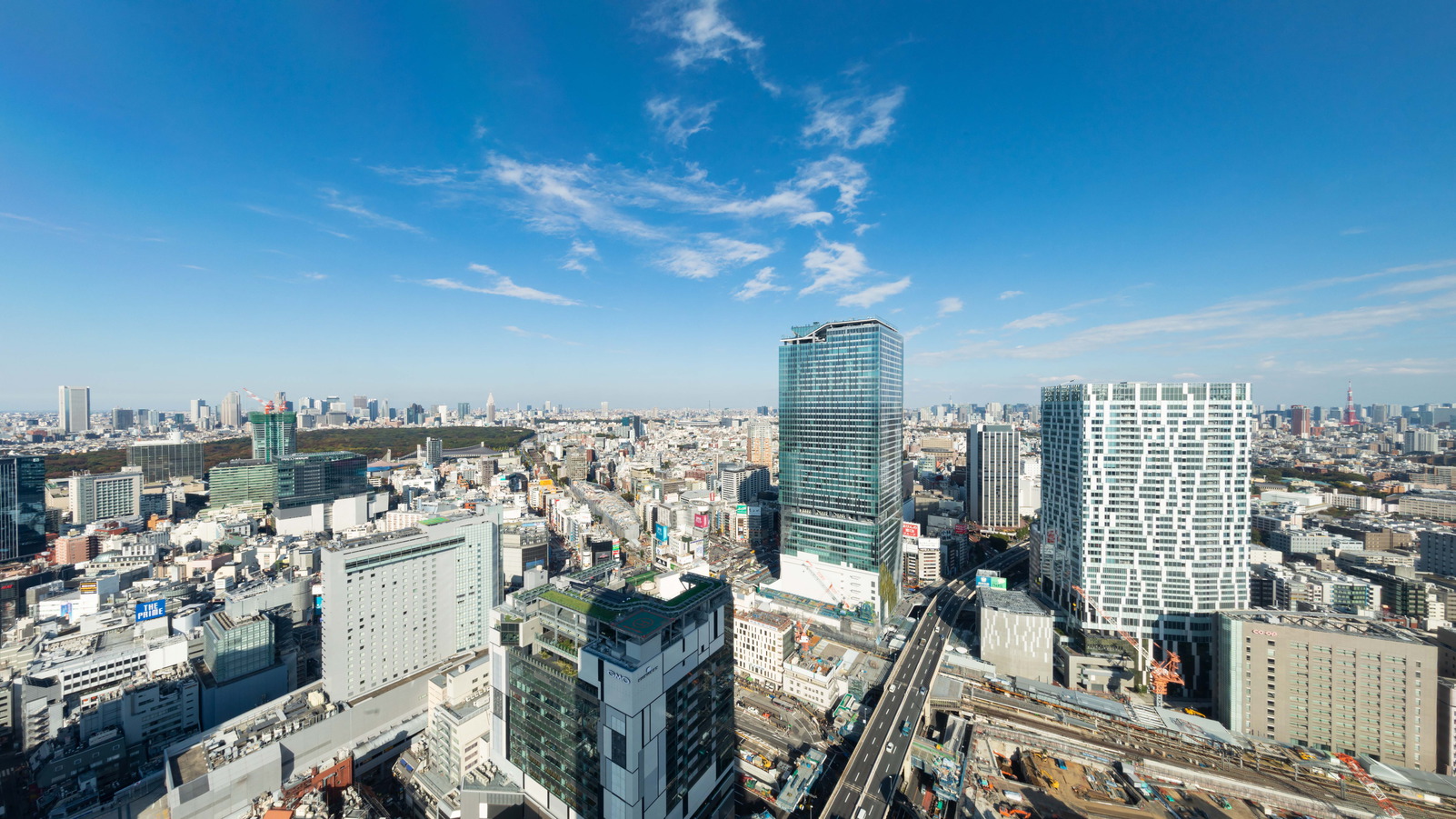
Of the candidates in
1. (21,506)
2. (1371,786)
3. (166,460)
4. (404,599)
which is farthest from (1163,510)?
(166,460)

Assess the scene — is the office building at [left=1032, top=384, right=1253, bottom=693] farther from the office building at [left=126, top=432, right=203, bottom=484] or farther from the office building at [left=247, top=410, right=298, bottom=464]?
the office building at [left=126, top=432, right=203, bottom=484]

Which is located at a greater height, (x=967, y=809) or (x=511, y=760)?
(x=511, y=760)

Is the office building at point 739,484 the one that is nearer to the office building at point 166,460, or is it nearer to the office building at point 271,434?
the office building at point 271,434

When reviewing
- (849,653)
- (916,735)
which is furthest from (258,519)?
(916,735)

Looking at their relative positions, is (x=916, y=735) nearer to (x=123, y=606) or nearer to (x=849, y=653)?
(x=849, y=653)

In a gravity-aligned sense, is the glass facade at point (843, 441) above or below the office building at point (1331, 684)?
above

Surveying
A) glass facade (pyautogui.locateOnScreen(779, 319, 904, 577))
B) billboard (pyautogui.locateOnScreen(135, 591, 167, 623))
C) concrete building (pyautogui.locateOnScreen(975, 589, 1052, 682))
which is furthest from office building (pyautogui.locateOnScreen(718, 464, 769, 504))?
billboard (pyautogui.locateOnScreen(135, 591, 167, 623))

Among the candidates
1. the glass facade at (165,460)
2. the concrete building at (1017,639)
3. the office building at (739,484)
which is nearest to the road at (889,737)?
the concrete building at (1017,639)
